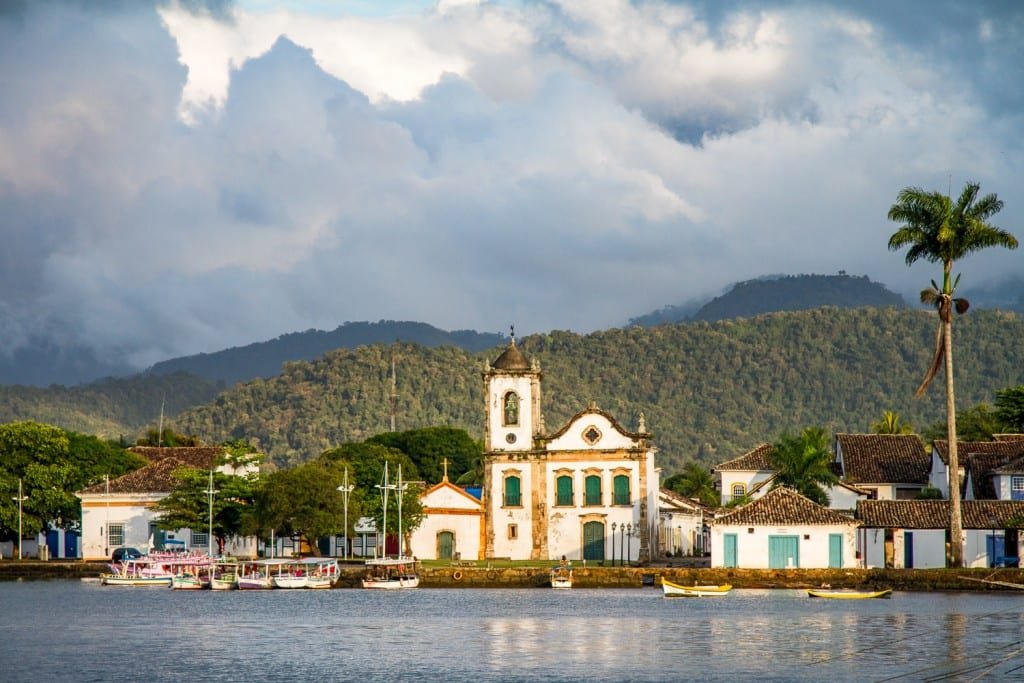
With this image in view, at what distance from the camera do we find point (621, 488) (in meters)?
94.8

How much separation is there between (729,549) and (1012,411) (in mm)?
37464

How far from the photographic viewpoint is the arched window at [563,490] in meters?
95.2

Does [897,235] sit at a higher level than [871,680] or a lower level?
higher

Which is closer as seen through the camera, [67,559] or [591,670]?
[591,670]

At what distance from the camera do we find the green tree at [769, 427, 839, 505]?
9069 cm

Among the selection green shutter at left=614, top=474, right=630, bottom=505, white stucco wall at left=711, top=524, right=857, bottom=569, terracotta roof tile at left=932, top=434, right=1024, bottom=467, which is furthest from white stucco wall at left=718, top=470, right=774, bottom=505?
white stucco wall at left=711, top=524, right=857, bottom=569

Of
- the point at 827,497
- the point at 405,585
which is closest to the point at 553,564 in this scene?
the point at 405,585

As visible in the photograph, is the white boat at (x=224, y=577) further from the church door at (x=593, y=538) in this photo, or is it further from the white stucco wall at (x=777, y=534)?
the white stucco wall at (x=777, y=534)

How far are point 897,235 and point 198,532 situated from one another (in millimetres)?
43767

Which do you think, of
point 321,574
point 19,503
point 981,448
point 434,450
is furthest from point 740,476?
point 434,450

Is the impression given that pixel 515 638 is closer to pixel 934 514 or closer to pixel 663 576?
pixel 663 576

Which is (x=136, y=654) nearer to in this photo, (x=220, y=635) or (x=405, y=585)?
(x=220, y=635)

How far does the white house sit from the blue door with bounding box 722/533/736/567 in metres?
20.7

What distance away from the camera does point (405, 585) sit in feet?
287
